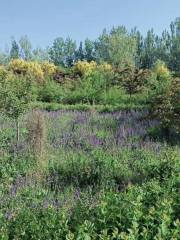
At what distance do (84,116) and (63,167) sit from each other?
5774mm

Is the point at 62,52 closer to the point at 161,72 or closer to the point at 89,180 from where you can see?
the point at 161,72

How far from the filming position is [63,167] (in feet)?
29.4

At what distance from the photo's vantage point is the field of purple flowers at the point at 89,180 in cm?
507

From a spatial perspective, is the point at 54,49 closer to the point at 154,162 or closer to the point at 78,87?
the point at 78,87

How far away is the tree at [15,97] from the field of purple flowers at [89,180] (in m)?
0.61

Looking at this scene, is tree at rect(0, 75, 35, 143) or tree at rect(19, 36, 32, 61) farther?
tree at rect(19, 36, 32, 61)

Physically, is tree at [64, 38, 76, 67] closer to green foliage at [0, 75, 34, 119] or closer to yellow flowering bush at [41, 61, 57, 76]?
yellow flowering bush at [41, 61, 57, 76]

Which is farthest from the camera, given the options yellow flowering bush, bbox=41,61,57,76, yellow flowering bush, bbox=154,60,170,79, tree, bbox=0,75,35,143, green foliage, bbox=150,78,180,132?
yellow flowering bush, bbox=41,61,57,76

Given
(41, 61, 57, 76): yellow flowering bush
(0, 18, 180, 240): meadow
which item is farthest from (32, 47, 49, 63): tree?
(0, 18, 180, 240): meadow

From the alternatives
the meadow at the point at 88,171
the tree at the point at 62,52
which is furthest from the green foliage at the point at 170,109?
the tree at the point at 62,52

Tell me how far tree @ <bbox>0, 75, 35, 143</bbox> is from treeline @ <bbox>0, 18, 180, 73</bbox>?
41.8m

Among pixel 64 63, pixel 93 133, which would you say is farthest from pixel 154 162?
pixel 64 63

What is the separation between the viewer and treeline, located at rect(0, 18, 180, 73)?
56.6 metres

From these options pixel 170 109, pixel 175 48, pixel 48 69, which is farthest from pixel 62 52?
pixel 170 109
